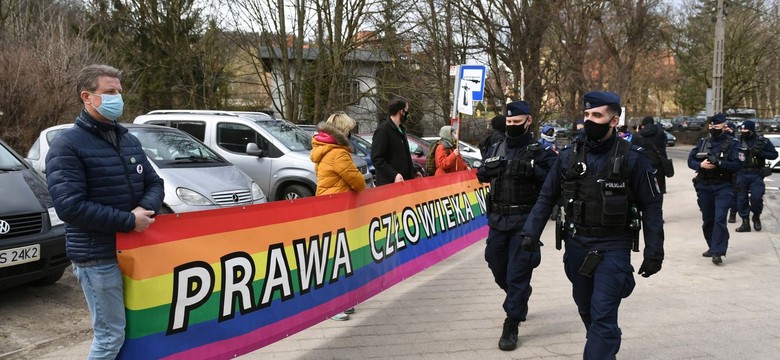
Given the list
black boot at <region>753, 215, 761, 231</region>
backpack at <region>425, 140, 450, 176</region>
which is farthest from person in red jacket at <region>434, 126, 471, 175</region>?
black boot at <region>753, 215, 761, 231</region>

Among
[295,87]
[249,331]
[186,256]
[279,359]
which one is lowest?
[279,359]

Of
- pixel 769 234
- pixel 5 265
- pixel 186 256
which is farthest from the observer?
pixel 769 234

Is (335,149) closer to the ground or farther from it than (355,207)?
farther from it

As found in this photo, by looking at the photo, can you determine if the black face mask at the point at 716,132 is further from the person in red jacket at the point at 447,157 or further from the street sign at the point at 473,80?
the street sign at the point at 473,80

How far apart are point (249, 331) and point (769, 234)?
9160mm

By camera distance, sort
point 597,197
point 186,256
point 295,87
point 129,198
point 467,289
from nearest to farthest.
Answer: point 129,198, point 186,256, point 597,197, point 467,289, point 295,87

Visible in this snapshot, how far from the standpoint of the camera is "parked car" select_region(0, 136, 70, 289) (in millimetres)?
5223

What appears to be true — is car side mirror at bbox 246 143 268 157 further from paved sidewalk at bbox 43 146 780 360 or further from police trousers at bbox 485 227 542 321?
police trousers at bbox 485 227 542 321

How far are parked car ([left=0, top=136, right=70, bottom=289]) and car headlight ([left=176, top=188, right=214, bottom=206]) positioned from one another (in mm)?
1662

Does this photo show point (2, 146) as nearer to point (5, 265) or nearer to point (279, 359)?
point (5, 265)

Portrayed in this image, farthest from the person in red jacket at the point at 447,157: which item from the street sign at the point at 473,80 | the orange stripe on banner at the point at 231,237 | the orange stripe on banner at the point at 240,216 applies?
the orange stripe on banner at the point at 231,237

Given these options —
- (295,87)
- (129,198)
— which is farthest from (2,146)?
(295,87)

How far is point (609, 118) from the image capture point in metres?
3.92

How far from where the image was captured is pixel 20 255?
17.3ft
